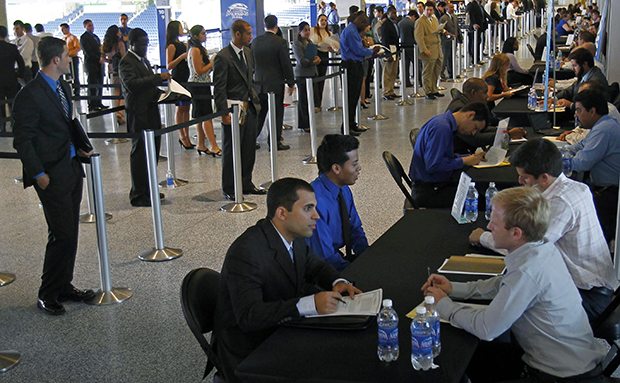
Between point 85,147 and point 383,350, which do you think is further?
point 85,147

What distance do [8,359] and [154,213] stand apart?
5.23 feet

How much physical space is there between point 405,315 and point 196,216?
3727 millimetres

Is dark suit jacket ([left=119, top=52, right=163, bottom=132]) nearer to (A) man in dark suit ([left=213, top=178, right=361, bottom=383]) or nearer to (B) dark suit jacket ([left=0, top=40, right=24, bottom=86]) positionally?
(A) man in dark suit ([left=213, top=178, right=361, bottom=383])

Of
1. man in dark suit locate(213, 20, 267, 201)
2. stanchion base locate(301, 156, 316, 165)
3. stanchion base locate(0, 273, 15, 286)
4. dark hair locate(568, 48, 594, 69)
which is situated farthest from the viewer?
stanchion base locate(301, 156, 316, 165)

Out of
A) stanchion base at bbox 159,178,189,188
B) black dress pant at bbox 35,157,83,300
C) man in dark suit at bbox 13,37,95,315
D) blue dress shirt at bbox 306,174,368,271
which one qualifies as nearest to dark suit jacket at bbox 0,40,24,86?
stanchion base at bbox 159,178,189,188

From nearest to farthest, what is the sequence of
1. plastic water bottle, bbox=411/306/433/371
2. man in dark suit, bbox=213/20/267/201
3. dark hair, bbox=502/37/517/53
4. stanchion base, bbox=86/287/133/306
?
1. plastic water bottle, bbox=411/306/433/371
2. stanchion base, bbox=86/287/133/306
3. man in dark suit, bbox=213/20/267/201
4. dark hair, bbox=502/37/517/53

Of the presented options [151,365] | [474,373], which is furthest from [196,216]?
[474,373]

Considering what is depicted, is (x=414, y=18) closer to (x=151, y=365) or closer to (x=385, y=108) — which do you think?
(x=385, y=108)

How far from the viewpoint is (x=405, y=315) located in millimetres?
2287

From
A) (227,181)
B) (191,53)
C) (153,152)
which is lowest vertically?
(227,181)

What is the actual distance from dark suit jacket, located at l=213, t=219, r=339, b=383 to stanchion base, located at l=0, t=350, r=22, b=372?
137 cm

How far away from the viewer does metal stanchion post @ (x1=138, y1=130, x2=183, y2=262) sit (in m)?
4.61

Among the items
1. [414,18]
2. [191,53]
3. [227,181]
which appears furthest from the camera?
[414,18]

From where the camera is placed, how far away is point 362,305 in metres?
2.32
